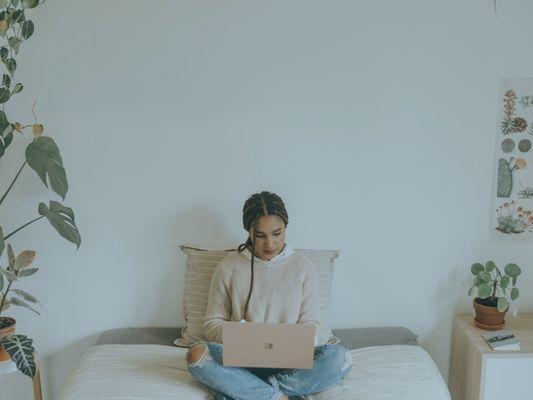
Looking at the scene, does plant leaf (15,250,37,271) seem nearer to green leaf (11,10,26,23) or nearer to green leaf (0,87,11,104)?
green leaf (0,87,11,104)

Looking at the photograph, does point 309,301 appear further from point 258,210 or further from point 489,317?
point 489,317

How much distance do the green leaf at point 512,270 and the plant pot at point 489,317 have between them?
14cm

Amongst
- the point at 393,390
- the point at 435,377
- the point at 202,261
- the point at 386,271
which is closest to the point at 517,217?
the point at 386,271

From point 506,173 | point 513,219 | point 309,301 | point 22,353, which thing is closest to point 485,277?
point 513,219

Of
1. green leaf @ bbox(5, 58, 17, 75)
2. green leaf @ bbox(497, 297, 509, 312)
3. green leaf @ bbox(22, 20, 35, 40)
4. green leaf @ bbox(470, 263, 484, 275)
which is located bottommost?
green leaf @ bbox(497, 297, 509, 312)

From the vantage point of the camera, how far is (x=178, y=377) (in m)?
1.67

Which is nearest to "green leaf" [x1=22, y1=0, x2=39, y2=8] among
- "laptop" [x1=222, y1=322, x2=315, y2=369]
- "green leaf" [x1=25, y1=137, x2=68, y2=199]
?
"green leaf" [x1=25, y1=137, x2=68, y2=199]

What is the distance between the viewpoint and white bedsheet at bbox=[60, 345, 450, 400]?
1590 mm

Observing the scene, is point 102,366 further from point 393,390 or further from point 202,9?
point 202,9

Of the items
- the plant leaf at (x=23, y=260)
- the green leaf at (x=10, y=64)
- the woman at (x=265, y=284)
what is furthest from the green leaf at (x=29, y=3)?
the woman at (x=265, y=284)

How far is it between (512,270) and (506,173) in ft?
1.29

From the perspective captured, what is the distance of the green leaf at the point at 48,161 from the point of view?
1717mm

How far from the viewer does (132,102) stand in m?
1.95

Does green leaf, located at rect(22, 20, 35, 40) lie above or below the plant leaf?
above
